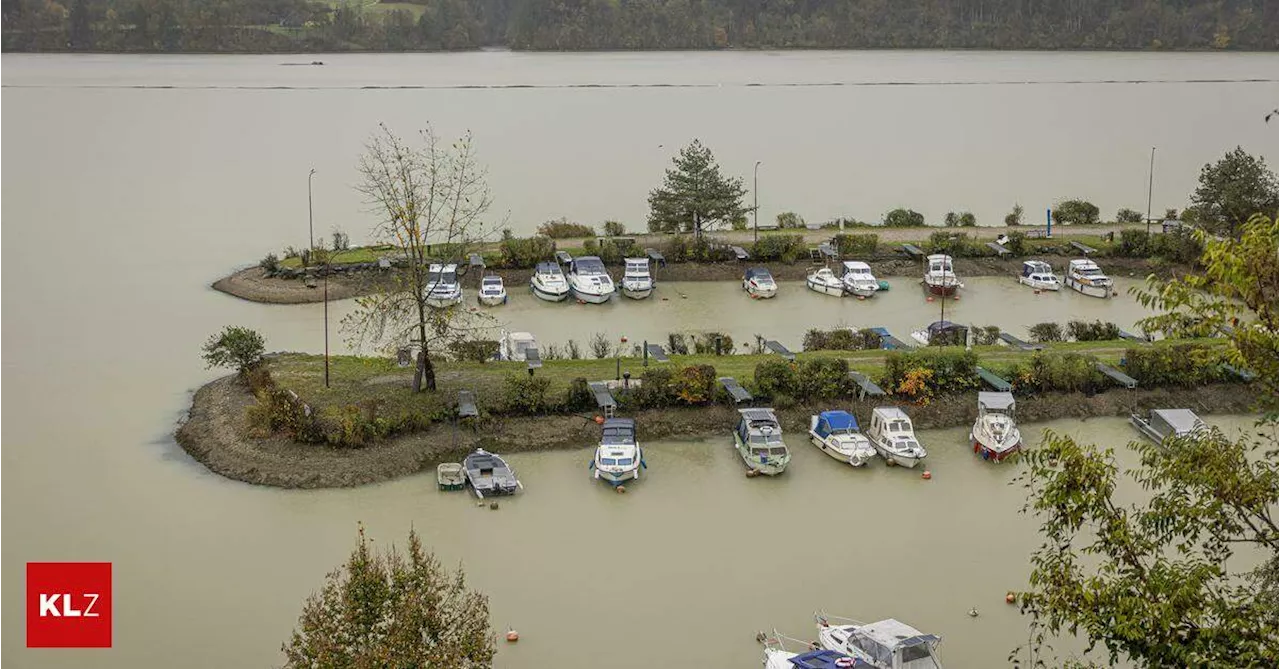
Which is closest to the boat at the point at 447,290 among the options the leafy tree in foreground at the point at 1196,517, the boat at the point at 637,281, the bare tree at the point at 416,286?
the bare tree at the point at 416,286

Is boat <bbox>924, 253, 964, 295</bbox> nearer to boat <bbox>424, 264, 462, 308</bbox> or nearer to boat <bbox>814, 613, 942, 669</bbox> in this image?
boat <bbox>424, 264, 462, 308</bbox>

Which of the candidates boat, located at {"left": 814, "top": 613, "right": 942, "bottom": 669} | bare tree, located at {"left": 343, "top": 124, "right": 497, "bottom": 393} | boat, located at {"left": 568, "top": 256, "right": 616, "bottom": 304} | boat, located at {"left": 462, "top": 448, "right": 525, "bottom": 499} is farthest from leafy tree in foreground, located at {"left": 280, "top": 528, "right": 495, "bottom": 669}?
boat, located at {"left": 568, "top": 256, "right": 616, "bottom": 304}

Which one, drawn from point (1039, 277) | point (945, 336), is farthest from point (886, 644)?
point (1039, 277)

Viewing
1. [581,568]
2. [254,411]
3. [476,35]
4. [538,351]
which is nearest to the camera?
[581,568]

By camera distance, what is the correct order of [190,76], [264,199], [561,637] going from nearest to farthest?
[561,637] < [264,199] < [190,76]

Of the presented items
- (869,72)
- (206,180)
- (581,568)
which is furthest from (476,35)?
(581,568)

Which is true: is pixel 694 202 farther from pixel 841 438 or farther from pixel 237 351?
pixel 841 438

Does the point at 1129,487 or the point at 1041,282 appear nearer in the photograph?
the point at 1129,487

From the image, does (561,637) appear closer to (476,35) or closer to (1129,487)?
(1129,487)
